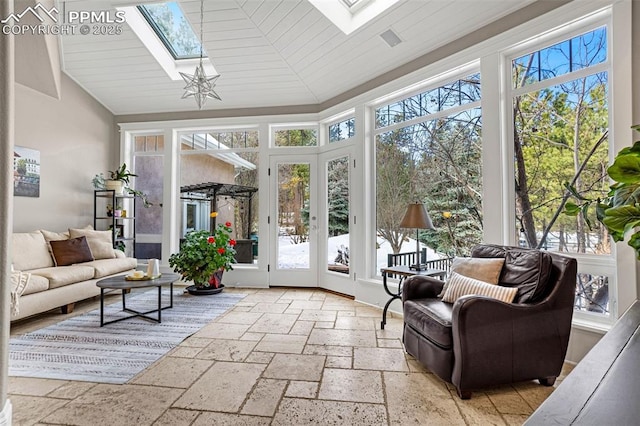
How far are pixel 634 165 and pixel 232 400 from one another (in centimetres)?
256

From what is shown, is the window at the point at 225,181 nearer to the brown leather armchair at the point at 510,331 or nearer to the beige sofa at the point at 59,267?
the beige sofa at the point at 59,267

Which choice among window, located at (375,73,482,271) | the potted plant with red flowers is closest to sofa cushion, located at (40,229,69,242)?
the potted plant with red flowers

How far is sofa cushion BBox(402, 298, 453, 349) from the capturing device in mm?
2090

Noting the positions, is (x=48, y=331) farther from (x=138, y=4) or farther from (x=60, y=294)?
(x=138, y=4)

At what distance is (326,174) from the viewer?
5.04m

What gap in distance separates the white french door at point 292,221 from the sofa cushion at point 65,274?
2432 millimetres

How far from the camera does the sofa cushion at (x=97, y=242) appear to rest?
451cm

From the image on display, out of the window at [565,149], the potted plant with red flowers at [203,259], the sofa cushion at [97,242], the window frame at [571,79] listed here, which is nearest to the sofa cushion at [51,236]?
the sofa cushion at [97,242]

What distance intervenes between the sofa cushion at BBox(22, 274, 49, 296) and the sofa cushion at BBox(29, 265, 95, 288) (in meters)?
0.07

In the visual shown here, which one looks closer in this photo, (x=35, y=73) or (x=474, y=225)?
(x=474, y=225)

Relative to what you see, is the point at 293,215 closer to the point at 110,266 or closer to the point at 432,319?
the point at 110,266

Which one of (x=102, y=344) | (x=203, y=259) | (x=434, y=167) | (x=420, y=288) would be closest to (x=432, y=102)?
(x=434, y=167)

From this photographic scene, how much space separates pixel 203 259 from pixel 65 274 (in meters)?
1.52

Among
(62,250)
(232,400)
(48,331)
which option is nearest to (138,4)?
(62,250)
